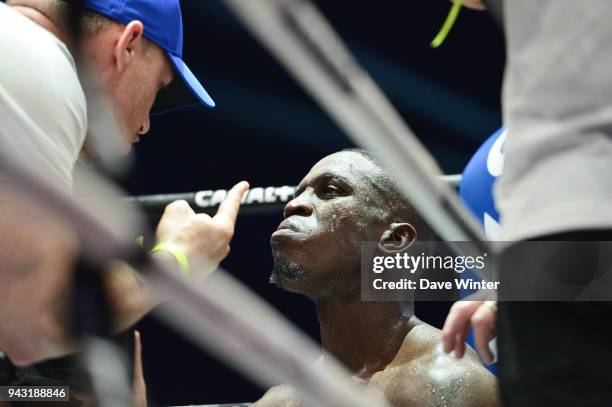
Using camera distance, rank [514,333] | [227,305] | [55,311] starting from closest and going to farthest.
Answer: [227,305]
[514,333]
[55,311]

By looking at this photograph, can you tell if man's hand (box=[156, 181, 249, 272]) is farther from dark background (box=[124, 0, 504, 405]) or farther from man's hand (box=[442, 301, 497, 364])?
dark background (box=[124, 0, 504, 405])

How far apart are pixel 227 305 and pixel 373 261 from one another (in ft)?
4.67

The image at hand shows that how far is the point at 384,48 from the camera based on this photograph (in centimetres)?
220

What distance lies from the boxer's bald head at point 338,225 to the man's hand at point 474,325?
37.2 inches

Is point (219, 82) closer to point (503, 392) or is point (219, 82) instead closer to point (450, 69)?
point (450, 69)

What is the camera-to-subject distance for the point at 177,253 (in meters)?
0.85

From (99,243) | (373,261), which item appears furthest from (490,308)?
(373,261)

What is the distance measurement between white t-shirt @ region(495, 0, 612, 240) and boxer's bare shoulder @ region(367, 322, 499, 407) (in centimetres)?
95

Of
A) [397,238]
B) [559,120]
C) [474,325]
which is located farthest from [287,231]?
[559,120]

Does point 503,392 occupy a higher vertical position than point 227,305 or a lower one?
lower

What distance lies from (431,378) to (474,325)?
0.84 m

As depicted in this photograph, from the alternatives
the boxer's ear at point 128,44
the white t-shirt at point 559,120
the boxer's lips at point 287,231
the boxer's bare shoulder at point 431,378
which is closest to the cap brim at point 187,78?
the boxer's ear at point 128,44

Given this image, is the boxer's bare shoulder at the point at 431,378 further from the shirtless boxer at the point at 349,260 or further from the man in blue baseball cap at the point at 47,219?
the man in blue baseball cap at the point at 47,219

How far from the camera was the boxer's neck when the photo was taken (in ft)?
5.80
